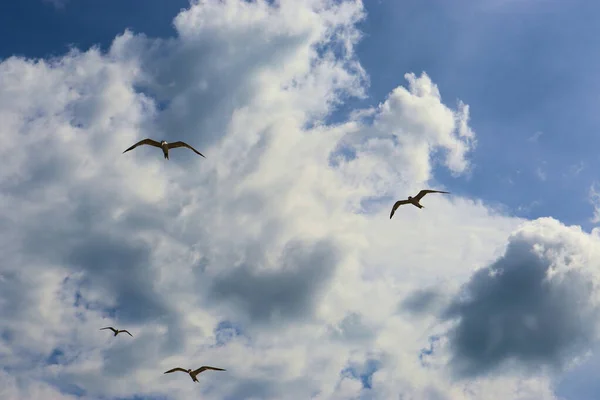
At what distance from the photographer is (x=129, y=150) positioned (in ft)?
255

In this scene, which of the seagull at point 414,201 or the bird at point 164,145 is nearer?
the bird at point 164,145

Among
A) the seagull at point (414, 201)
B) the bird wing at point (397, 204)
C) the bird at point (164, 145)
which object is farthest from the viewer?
the bird wing at point (397, 204)

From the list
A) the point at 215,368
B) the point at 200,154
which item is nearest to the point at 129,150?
the point at 200,154

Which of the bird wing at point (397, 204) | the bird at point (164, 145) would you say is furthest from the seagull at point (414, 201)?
the bird at point (164, 145)

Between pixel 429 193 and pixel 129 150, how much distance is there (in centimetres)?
4535

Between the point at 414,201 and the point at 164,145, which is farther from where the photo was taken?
the point at 414,201

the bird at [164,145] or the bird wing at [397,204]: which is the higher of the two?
the bird wing at [397,204]

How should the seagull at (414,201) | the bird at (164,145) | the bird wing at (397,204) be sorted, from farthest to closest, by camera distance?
the bird wing at (397,204)
the seagull at (414,201)
the bird at (164,145)

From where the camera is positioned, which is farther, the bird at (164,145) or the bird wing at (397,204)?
the bird wing at (397,204)

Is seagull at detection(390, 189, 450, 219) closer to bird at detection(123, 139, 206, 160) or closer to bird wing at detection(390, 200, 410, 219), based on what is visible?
bird wing at detection(390, 200, 410, 219)

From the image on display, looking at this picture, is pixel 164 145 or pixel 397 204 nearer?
pixel 164 145

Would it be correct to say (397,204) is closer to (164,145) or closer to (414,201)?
(414,201)

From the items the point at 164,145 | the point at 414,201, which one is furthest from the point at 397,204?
the point at 164,145

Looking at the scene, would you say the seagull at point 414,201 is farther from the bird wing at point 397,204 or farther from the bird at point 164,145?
the bird at point 164,145
